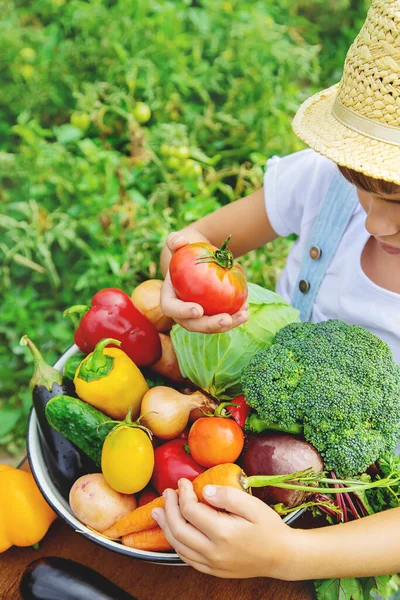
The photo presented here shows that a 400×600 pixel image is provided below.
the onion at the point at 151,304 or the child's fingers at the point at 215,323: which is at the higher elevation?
the child's fingers at the point at 215,323

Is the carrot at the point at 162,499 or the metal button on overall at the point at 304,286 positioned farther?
the metal button on overall at the point at 304,286

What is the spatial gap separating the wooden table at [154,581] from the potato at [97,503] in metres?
0.09

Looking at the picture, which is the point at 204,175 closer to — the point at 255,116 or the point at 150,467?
the point at 255,116

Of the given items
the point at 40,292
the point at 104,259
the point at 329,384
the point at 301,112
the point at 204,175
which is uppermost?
the point at 301,112

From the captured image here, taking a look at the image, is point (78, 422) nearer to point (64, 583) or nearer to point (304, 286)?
point (64, 583)

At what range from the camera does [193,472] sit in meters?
0.93

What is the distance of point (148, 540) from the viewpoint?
0.90 meters

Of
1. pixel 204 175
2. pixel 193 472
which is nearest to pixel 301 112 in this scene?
pixel 193 472

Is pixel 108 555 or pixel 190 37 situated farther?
pixel 190 37

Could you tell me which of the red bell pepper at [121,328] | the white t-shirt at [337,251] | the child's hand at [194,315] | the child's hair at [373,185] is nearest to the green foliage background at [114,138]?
the white t-shirt at [337,251]

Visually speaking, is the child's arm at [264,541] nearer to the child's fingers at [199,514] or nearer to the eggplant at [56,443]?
the child's fingers at [199,514]

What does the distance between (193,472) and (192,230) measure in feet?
2.27

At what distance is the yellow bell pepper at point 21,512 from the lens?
965mm

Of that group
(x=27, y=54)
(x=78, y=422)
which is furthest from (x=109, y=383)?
(x=27, y=54)
